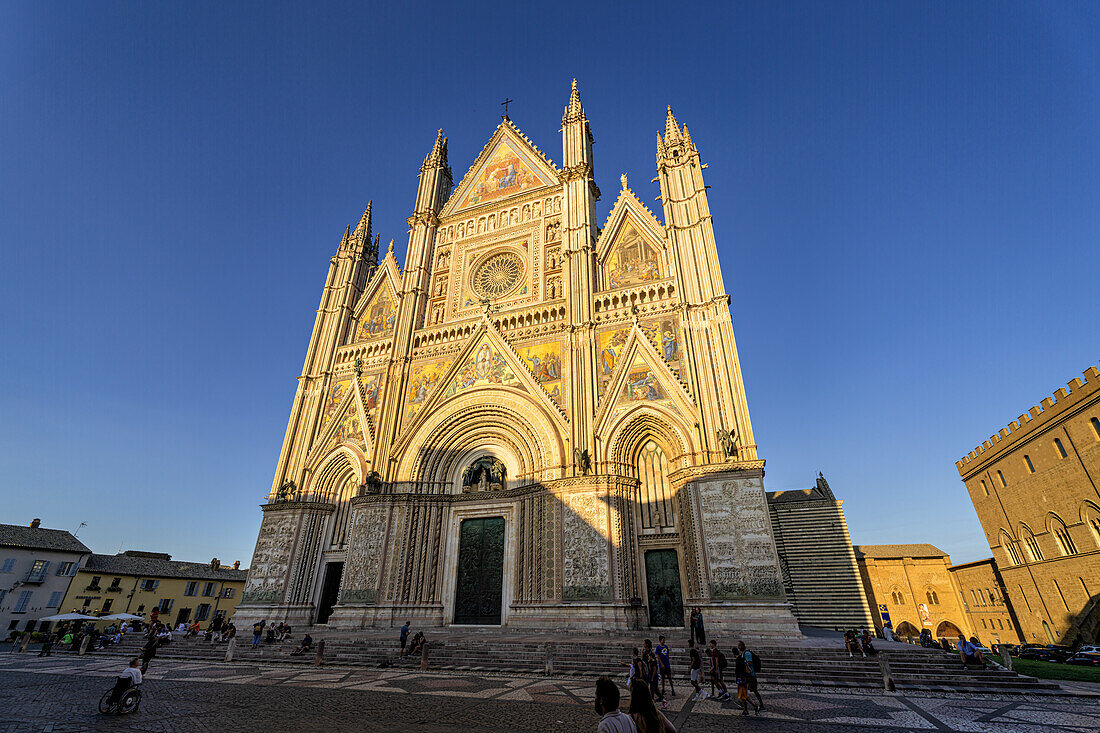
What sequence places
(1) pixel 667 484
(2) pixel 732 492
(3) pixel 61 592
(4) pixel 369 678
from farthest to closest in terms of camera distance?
(3) pixel 61 592 < (1) pixel 667 484 < (2) pixel 732 492 < (4) pixel 369 678

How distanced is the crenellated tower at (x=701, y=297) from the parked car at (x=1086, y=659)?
15806 millimetres

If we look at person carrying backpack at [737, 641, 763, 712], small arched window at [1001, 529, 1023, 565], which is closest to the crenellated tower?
person carrying backpack at [737, 641, 763, 712]

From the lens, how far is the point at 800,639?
1468 cm

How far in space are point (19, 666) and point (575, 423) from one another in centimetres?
1829

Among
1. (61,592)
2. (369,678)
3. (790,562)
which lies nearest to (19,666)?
(369,678)

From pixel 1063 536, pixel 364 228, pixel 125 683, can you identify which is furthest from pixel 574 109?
pixel 1063 536

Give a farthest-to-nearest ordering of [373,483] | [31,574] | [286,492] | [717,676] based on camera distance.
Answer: [31,574]
[286,492]
[373,483]
[717,676]

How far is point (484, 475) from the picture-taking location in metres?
21.9

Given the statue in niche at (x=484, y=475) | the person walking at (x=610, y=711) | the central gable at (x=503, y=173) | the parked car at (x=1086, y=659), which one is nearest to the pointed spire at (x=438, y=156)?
the central gable at (x=503, y=173)

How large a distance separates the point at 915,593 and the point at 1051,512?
1634cm

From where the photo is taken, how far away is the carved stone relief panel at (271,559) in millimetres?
20953

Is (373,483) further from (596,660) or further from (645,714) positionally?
(645,714)

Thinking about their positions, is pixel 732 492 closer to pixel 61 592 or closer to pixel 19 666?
pixel 19 666

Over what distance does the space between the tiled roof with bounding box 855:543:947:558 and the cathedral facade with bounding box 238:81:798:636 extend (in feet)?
112
